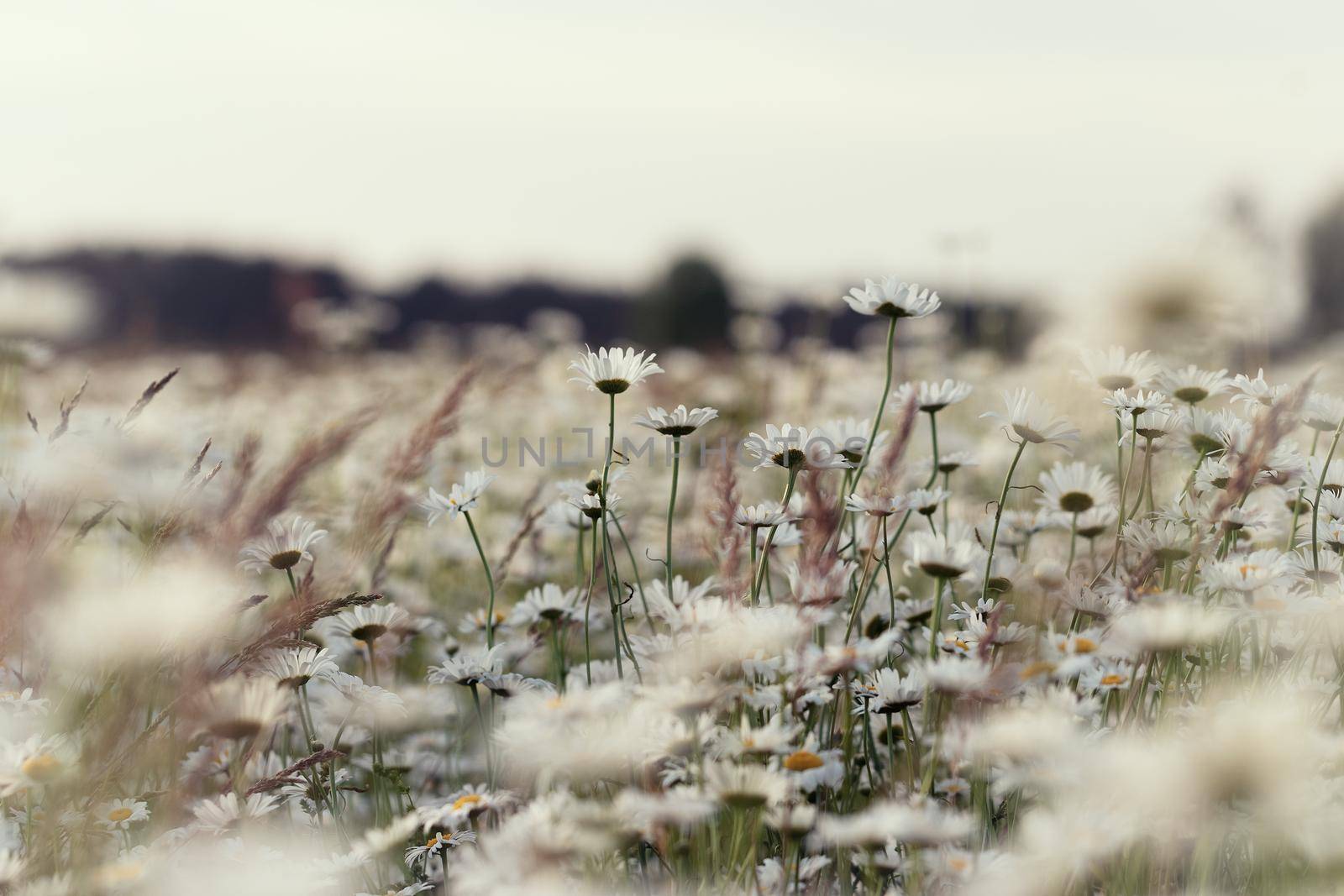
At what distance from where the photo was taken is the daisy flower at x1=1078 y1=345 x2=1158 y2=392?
1763 millimetres

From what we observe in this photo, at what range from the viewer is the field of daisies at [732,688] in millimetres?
1089

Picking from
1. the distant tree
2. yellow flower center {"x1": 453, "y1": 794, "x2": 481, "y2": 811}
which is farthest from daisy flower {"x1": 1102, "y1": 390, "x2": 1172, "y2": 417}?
the distant tree

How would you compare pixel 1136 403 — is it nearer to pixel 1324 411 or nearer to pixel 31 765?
pixel 1324 411

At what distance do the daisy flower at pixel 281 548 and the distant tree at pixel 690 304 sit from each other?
1642cm

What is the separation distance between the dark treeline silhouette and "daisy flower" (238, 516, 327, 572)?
35.1ft

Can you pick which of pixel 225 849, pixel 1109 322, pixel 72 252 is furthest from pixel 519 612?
pixel 72 252

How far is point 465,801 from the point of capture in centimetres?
146

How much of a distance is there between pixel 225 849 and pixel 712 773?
2.14ft

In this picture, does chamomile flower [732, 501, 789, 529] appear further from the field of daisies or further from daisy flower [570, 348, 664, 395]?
daisy flower [570, 348, 664, 395]

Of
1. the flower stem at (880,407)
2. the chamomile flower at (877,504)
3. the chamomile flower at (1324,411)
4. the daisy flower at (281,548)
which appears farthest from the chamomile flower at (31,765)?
the chamomile flower at (1324,411)

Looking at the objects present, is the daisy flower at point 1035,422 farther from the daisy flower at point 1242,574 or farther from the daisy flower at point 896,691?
the daisy flower at point 896,691

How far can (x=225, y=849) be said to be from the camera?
1.33 meters

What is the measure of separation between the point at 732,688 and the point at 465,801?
53 cm

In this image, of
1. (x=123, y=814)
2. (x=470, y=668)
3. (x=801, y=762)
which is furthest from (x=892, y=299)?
(x=123, y=814)
